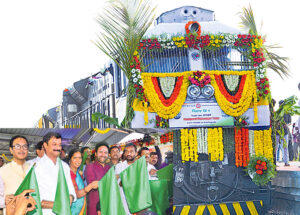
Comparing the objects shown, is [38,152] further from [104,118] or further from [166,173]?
[104,118]

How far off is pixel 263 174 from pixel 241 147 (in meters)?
0.83

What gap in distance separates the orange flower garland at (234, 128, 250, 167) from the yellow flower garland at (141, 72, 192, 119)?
1.59 m

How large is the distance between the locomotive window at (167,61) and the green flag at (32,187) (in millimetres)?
4859

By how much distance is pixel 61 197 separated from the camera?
22.9ft

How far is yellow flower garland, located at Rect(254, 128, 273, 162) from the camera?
1046 centimetres

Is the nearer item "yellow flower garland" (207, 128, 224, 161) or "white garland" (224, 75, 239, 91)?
"yellow flower garland" (207, 128, 224, 161)

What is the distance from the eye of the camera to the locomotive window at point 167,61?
10.9m

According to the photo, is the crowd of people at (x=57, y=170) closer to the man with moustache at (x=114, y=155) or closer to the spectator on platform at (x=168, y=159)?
the man with moustache at (x=114, y=155)

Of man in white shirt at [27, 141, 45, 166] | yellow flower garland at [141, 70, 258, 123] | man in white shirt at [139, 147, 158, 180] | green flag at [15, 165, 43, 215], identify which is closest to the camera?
green flag at [15, 165, 43, 215]

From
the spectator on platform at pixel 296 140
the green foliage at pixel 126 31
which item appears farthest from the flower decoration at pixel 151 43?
the spectator on platform at pixel 296 140

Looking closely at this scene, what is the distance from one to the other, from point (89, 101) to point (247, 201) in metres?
15.4

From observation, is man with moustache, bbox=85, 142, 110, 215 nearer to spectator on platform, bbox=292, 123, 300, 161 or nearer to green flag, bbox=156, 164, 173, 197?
green flag, bbox=156, 164, 173, 197

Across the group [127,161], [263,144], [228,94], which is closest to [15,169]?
[127,161]

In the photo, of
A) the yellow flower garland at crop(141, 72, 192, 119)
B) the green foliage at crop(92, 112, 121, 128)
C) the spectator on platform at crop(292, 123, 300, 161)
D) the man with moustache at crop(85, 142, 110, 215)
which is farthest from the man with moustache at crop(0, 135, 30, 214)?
the spectator on platform at crop(292, 123, 300, 161)
